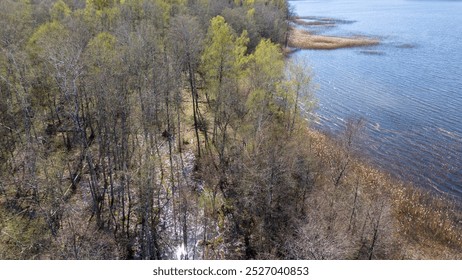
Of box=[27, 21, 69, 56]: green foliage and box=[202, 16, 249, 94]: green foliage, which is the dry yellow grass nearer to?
box=[202, 16, 249, 94]: green foliage

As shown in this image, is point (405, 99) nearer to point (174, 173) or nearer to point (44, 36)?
point (174, 173)

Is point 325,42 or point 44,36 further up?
point 44,36

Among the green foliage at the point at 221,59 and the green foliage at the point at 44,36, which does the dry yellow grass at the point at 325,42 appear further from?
the green foliage at the point at 44,36

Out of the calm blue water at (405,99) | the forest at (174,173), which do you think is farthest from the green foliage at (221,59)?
the calm blue water at (405,99)

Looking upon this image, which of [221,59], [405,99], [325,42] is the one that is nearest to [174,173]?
[221,59]

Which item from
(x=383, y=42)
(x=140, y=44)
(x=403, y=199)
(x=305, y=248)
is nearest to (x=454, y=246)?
(x=403, y=199)

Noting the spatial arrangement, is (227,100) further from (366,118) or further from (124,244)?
(366,118)

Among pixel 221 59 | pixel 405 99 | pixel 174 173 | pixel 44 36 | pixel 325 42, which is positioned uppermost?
pixel 44 36
